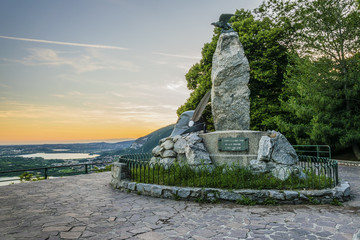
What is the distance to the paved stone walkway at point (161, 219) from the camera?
14.9 feet

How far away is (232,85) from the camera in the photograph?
388 inches

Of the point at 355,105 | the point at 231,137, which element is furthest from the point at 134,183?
the point at 355,105

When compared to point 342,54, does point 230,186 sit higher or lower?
lower

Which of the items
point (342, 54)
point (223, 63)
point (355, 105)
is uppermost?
point (342, 54)

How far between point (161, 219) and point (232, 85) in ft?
20.7

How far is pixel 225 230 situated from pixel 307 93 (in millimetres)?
15301

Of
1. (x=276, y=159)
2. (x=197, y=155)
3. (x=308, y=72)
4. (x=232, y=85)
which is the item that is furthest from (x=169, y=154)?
(x=308, y=72)

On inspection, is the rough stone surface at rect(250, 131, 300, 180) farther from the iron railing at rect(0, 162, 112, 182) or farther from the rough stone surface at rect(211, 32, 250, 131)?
the iron railing at rect(0, 162, 112, 182)

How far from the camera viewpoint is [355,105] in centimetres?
1669

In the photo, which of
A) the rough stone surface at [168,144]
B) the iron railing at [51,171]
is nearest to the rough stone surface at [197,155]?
the rough stone surface at [168,144]

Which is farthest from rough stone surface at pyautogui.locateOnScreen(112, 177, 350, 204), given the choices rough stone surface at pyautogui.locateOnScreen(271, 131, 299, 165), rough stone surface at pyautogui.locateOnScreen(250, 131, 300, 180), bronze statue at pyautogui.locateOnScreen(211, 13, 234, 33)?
bronze statue at pyautogui.locateOnScreen(211, 13, 234, 33)

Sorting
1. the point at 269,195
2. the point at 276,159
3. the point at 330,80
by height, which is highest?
the point at 330,80

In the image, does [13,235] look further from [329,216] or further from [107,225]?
[329,216]

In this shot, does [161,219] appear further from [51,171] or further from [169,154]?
[51,171]
